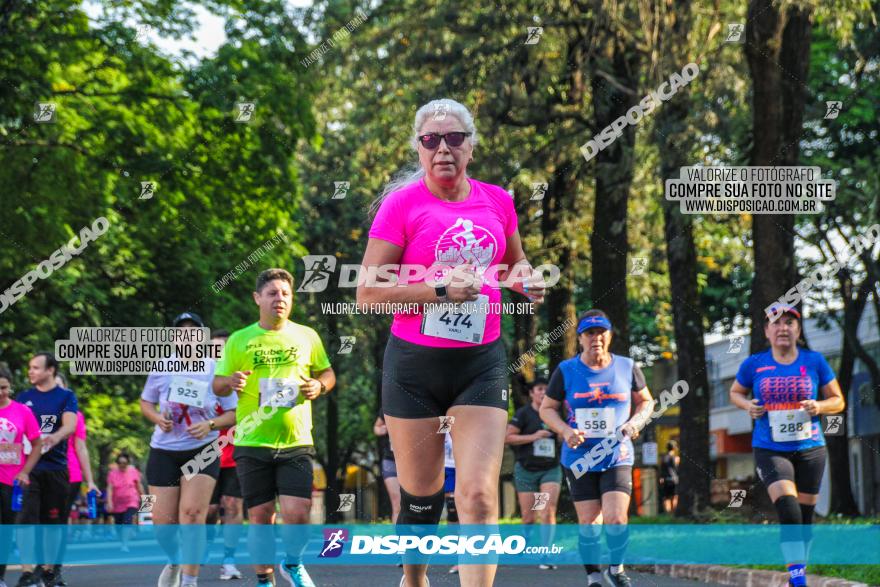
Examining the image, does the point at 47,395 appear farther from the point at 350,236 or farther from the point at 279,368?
the point at 350,236

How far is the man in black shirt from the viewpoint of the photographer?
16.3 metres

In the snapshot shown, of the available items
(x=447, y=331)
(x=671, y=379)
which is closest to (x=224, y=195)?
(x=447, y=331)

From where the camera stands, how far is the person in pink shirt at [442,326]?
241 inches

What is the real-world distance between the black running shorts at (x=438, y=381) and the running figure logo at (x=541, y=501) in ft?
33.7

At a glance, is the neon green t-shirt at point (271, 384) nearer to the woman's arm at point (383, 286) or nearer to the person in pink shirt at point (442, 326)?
the person in pink shirt at point (442, 326)

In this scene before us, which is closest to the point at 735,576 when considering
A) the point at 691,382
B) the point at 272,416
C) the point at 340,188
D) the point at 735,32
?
the point at 272,416

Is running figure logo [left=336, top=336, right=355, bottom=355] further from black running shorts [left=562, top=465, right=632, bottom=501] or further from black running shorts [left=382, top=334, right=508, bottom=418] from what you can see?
A: black running shorts [left=382, top=334, right=508, bottom=418]

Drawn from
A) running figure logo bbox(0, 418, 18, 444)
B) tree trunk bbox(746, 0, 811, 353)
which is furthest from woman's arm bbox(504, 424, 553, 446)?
running figure logo bbox(0, 418, 18, 444)

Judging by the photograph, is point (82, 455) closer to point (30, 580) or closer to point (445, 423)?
point (30, 580)

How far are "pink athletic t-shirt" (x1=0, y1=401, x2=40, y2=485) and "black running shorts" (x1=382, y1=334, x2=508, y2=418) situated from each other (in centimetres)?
669

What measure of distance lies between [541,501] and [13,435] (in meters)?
6.49

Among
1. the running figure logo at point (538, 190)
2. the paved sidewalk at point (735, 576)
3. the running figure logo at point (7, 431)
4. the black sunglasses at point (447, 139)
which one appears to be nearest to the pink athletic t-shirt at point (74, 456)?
the running figure logo at point (7, 431)

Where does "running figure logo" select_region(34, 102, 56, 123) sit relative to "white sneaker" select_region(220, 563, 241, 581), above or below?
above

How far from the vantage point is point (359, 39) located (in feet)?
77.2
